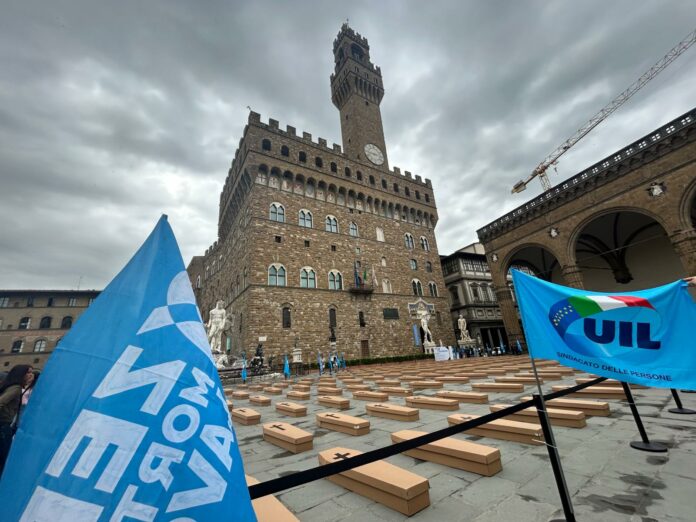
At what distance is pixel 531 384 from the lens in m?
7.65

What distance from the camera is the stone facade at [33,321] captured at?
35031 mm

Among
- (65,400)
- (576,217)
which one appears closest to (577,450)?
(65,400)

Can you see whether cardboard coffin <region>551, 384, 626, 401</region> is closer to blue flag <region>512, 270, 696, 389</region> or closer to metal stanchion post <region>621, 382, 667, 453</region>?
metal stanchion post <region>621, 382, 667, 453</region>

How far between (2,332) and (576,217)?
195ft

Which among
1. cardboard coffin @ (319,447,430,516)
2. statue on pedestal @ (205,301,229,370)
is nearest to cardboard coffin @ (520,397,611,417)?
cardboard coffin @ (319,447,430,516)

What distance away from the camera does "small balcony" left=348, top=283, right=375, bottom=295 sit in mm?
24328

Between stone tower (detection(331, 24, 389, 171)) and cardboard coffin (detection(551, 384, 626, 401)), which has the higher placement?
stone tower (detection(331, 24, 389, 171))

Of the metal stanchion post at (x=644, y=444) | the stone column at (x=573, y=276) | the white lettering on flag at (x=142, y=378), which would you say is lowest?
the metal stanchion post at (x=644, y=444)

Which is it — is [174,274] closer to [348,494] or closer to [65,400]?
[65,400]

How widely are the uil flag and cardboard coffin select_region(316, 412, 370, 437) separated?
402 cm

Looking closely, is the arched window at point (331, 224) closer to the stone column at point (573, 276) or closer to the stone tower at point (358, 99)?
the stone tower at point (358, 99)

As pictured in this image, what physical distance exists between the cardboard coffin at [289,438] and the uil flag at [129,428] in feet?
11.3

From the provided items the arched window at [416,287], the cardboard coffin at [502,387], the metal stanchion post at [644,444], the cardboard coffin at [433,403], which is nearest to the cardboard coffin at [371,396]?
the cardboard coffin at [433,403]

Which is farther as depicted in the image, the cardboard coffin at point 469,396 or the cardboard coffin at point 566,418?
the cardboard coffin at point 469,396
